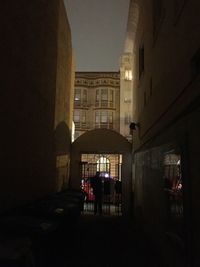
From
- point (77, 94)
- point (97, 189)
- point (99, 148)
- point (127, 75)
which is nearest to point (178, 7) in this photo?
point (97, 189)

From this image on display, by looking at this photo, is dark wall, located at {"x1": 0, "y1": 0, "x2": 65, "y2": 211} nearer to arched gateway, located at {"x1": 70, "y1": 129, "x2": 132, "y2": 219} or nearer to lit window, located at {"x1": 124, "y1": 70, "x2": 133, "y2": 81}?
arched gateway, located at {"x1": 70, "y1": 129, "x2": 132, "y2": 219}

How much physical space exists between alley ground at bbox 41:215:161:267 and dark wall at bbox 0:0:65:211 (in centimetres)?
144

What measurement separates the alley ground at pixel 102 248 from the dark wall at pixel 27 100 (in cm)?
144

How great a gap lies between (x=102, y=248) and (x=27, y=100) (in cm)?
413

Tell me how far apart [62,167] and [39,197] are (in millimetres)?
3989

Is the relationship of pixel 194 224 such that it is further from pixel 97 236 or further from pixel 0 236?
pixel 97 236

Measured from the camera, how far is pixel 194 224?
403cm

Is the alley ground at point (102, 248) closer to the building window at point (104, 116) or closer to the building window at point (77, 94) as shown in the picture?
the building window at point (104, 116)

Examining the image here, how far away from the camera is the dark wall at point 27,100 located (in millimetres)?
5895

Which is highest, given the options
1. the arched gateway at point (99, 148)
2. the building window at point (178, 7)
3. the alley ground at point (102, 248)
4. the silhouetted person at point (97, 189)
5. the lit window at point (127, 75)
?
the lit window at point (127, 75)

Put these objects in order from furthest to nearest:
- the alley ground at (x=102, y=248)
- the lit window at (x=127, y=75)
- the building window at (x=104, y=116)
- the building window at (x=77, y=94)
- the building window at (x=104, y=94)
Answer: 1. the building window at (x=77, y=94)
2. the building window at (x=104, y=116)
3. the building window at (x=104, y=94)
4. the lit window at (x=127, y=75)
5. the alley ground at (x=102, y=248)

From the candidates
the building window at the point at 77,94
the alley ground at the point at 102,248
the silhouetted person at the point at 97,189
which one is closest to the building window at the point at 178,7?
the alley ground at the point at 102,248

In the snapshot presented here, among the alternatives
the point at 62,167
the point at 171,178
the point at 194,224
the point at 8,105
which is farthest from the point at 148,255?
the point at 62,167

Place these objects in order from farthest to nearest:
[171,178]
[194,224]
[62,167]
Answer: [62,167] < [171,178] < [194,224]
